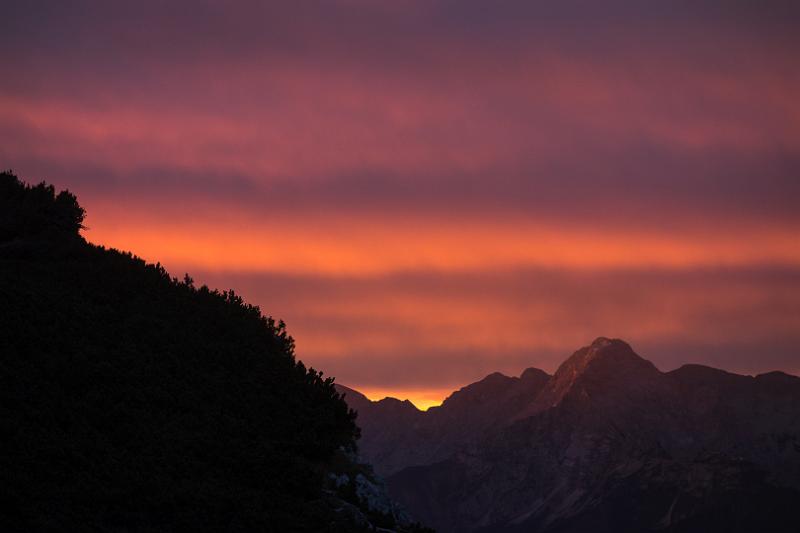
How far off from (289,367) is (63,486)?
15701 millimetres

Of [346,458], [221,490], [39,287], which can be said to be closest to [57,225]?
[39,287]

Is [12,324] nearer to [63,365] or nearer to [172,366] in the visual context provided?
[63,365]

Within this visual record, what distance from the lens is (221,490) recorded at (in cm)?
3828

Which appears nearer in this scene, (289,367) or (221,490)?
(221,490)

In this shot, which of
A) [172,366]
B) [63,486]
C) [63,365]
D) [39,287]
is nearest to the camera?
[63,486]

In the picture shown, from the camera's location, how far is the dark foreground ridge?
3588cm

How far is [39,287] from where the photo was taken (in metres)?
49.5

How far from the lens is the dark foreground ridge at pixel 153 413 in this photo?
35.9 meters

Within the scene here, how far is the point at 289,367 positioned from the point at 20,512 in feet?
60.4

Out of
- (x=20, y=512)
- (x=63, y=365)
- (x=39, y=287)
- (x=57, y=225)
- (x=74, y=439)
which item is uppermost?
(x=57, y=225)

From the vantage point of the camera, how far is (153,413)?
138 ft

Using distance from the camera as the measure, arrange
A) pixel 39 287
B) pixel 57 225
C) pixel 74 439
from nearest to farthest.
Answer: pixel 74 439 → pixel 39 287 → pixel 57 225

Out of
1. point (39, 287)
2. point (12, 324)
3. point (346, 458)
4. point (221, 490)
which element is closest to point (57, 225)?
point (39, 287)

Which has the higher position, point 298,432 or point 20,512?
point 298,432
